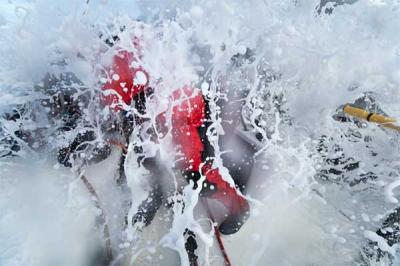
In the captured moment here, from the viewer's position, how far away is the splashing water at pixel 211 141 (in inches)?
115

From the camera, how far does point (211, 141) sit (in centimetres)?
307

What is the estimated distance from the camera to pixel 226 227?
9.73 ft

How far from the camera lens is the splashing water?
2914 millimetres

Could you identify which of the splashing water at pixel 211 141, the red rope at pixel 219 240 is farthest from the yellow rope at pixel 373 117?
the red rope at pixel 219 240

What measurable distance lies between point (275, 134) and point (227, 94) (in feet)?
2.21

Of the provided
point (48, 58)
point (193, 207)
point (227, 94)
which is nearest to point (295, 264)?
point (193, 207)

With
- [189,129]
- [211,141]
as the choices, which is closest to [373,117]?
[211,141]

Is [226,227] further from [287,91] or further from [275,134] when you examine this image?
[287,91]

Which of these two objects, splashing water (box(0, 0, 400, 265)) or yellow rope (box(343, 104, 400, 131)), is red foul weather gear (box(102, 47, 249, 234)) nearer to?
splashing water (box(0, 0, 400, 265))

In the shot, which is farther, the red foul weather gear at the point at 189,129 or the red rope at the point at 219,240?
the red foul weather gear at the point at 189,129

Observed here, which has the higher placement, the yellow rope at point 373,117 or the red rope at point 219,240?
the yellow rope at point 373,117

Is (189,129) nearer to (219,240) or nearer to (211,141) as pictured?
(211,141)

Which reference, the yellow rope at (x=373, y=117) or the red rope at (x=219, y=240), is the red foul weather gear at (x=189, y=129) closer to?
the red rope at (x=219, y=240)

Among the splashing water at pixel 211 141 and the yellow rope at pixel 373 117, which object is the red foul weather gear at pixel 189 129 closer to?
the splashing water at pixel 211 141
